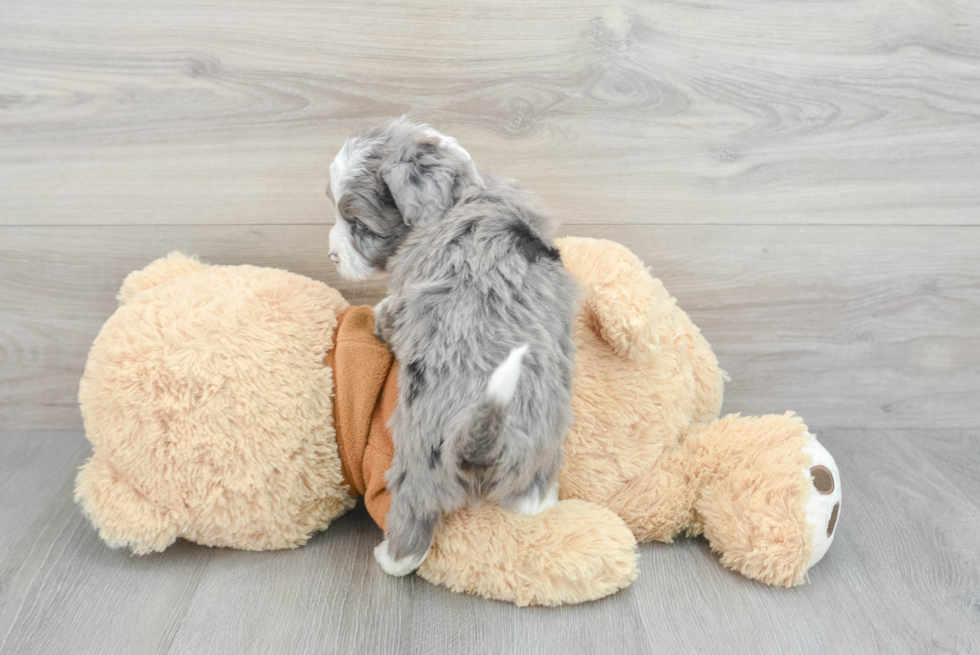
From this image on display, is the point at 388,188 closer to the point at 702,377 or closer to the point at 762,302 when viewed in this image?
the point at 702,377

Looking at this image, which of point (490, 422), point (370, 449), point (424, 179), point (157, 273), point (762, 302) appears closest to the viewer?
point (490, 422)

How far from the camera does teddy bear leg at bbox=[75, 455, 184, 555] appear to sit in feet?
3.44

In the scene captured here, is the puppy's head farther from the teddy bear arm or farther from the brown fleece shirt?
the teddy bear arm

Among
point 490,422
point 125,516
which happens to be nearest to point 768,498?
point 490,422

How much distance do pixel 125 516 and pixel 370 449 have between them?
1.26 ft

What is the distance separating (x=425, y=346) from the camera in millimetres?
911

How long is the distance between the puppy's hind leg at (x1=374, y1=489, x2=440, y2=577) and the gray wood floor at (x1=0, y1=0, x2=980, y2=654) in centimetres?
7

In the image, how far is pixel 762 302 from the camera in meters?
1.41

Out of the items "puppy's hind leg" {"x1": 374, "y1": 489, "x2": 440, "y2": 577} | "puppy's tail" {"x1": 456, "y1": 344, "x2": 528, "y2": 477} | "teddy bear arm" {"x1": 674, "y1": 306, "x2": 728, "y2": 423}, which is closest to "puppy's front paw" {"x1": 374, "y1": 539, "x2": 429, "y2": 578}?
"puppy's hind leg" {"x1": 374, "y1": 489, "x2": 440, "y2": 577}

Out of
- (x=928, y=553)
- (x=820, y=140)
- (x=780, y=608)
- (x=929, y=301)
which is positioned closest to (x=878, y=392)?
(x=929, y=301)

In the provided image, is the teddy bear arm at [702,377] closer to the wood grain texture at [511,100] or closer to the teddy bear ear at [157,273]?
the wood grain texture at [511,100]

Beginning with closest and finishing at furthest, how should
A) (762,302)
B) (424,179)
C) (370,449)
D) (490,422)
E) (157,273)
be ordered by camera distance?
(490,422) → (424,179) → (370,449) → (157,273) → (762,302)

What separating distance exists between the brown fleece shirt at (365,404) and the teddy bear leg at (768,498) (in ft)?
1.68

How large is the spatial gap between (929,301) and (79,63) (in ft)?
5.62
